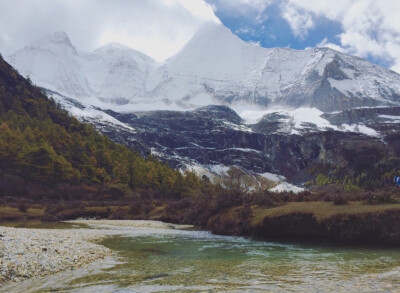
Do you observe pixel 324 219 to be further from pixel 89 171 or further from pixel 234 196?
pixel 89 171

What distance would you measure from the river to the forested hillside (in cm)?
6811

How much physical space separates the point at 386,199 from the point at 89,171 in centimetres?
8656

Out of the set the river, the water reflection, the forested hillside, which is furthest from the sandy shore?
the forested hillside

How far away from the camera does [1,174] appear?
274 ft

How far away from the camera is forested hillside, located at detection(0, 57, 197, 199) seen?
8831cm

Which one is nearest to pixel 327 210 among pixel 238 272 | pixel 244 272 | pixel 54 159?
pixel 244 272

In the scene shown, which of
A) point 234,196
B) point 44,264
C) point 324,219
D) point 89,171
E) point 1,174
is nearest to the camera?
point 44,264

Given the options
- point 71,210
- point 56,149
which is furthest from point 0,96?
point 71,210

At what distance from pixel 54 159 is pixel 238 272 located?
8323 centimetres

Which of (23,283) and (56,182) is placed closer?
(23,283)

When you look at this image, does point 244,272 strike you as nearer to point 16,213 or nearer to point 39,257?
point 39,257

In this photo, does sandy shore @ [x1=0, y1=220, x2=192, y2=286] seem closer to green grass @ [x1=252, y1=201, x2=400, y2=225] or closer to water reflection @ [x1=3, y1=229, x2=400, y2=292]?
water reflection @ [x1=3, y1=229, x2=400, y2=292]

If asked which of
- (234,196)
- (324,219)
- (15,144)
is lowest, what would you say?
(324,219)

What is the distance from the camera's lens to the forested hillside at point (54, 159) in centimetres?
8831
